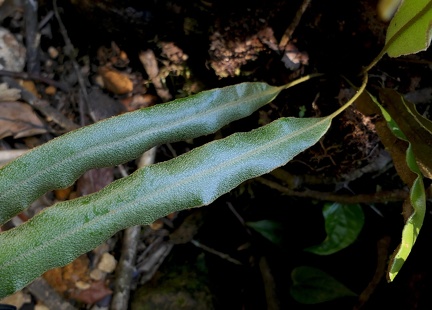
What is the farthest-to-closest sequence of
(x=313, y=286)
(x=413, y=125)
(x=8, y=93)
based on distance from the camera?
(x=313, y=286) → (x=8, y=93) → (x=413, y=125)

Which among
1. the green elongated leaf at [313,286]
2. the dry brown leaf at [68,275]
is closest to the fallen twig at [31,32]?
the dry brown leaf at [68,275]

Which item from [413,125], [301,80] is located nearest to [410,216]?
[413,125]

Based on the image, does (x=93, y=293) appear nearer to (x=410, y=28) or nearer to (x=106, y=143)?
(x=106, y=143)

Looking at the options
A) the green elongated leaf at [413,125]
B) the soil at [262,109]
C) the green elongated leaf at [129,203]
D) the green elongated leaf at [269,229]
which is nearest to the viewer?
the green elongated leaf at [129,203]

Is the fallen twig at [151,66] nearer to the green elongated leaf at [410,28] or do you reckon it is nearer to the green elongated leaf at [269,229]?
the green elongated leaf at [269,229]

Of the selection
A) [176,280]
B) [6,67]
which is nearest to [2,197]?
[6,67]

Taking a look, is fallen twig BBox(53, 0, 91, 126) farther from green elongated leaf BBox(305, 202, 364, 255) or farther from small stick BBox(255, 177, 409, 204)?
green elongated leaf BBox(305, 202, 364, 255)

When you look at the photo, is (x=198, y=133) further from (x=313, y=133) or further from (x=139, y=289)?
(x=139, y=289)
